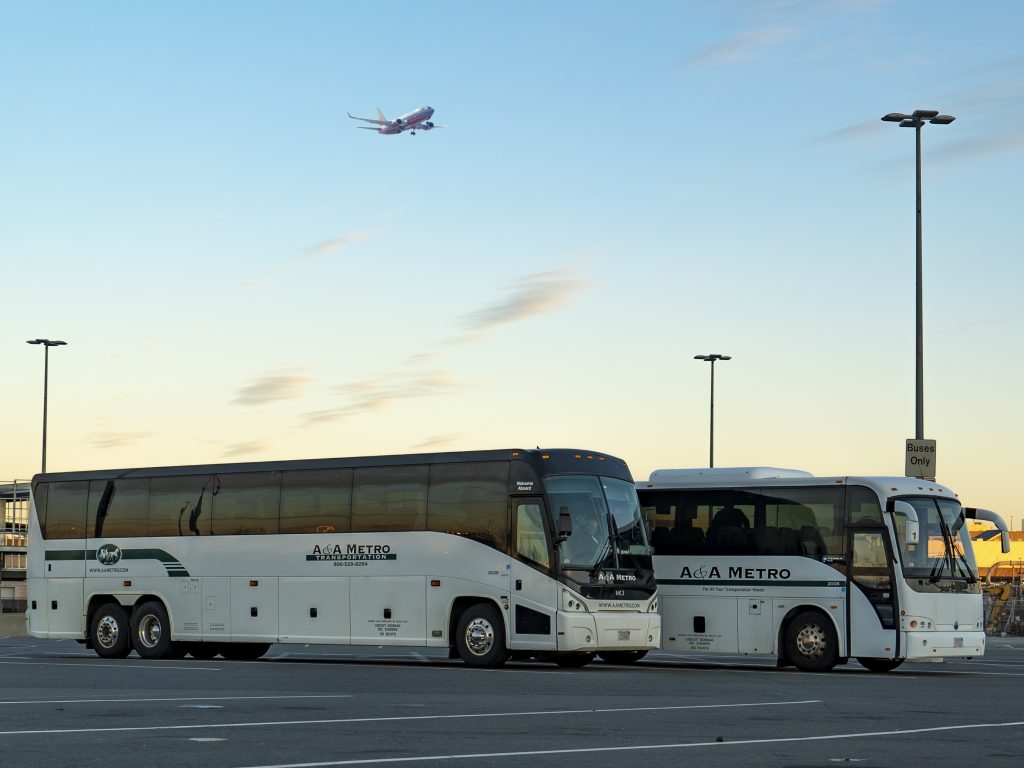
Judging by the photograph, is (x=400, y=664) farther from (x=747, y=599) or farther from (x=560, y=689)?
(x=560, y=689)

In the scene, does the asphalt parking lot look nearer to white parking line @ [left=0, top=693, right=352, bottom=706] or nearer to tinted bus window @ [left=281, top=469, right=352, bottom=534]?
white parking line @ [left=0, top=693, right=352, bottom=706]

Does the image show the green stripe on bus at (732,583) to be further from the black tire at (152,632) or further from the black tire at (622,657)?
the black tire at (152,632)

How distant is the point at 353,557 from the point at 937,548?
8.92 m

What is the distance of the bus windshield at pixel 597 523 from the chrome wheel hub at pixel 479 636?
1.64m

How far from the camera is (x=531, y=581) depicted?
81.1ft

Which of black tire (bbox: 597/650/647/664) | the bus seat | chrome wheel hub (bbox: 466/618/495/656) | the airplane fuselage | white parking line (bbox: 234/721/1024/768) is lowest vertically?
black tire (bbox: 597/650/647/664)

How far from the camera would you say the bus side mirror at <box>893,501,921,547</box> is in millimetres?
24719

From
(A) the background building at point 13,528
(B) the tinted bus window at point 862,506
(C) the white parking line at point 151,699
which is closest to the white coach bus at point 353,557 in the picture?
(B) the tinted bus window at point 862,506

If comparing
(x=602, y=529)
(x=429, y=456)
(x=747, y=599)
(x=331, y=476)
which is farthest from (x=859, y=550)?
(x=331, y=476)

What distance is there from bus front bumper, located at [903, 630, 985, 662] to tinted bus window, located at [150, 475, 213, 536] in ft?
38.3

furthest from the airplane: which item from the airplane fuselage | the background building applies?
the background building

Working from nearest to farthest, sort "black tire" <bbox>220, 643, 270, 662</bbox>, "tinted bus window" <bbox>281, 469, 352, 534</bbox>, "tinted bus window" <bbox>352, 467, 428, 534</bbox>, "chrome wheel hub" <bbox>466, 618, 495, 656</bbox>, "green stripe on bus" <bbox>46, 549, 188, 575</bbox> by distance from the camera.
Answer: "chrome wheel hub" <bbox>466, 618, 495, 656</bbox> < "tinted bus window" <bbox>352, 467, 428, 534</bbox> < "tinted bus window" <bbox>281, 469, 352, 534</bbox> < "green stripe on bus" <bbox>46, 549, 188, 575</bbox> < "black tire" <bbox>220, 643, 270, 662</bbox>

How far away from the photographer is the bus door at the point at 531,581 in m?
24.5

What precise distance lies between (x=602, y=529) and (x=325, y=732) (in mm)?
12534
